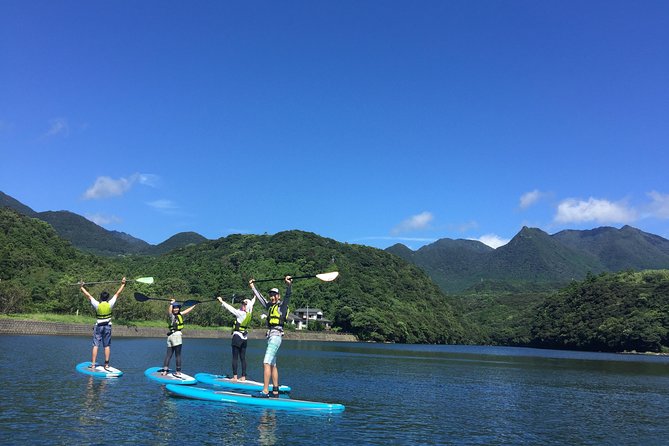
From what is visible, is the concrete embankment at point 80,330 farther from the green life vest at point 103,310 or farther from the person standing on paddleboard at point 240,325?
the person standing on paddleboard at point 240,325

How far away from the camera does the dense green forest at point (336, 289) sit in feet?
328

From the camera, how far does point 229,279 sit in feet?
500

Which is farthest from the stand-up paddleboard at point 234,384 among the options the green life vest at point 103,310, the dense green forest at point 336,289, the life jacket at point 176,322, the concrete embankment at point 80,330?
the dense green forest at point 336,289

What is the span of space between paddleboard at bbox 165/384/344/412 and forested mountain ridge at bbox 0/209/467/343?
5581 centimetres

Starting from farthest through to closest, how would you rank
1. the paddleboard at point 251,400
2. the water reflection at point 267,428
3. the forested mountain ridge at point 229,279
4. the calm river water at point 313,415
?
the forested mountain ridge at point 229,279 < the paddleboard at point 251,400 < the calm river water at point 313,415 < the water reflection at point 267,428

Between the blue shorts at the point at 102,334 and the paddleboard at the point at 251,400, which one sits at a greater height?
the blue shorts at the point at 102,334

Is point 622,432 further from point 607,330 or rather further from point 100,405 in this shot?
point 607,330

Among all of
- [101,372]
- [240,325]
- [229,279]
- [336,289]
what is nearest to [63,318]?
Result: [101,372]

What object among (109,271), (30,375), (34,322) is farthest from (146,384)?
(109,271)

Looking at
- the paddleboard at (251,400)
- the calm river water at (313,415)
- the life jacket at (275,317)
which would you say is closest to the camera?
the calm river water at (313,415)

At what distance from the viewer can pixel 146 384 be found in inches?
850

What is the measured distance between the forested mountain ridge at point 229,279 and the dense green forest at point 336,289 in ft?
1.03

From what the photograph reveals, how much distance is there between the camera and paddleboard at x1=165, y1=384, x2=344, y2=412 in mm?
16891

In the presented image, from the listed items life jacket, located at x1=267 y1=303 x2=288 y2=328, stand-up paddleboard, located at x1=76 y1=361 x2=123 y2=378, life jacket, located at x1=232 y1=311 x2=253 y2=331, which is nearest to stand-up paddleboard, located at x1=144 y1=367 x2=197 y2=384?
stand-up paddleboard, located at x1=76 y1=361 x2=123 y2=378
